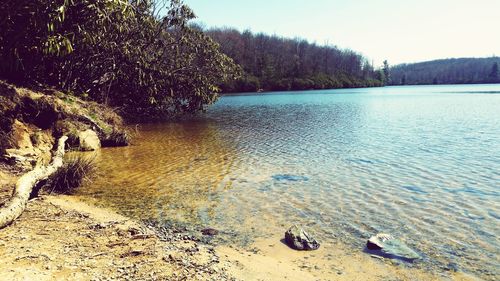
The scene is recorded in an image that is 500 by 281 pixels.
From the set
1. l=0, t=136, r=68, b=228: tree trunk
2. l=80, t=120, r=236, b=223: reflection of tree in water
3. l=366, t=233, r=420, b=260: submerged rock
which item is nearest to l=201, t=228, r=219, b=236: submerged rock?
l=80, t=120, r=236, b=223: reflection of tree in water

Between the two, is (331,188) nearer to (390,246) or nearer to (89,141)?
(390,246)

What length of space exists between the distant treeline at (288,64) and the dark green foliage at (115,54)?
67601 mm

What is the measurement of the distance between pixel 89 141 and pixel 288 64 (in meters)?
113

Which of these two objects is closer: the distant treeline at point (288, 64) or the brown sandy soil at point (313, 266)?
the brown sandy soil at point (313, 266)

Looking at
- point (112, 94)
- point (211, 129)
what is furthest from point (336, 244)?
point (112, 94)

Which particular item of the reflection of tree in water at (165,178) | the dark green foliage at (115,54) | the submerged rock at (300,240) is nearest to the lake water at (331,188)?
the reflection of tree in water at (165,178)

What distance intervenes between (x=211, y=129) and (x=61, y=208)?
55.0 feet

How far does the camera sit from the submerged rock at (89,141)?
52.0 feet

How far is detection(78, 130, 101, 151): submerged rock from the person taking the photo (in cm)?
1584

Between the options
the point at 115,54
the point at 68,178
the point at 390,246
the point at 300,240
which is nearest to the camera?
the point at 390,246

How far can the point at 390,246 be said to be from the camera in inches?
254

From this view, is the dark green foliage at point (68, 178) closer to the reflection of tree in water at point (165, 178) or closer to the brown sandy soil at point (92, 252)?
the reflection of tree in water at point (165, 178)

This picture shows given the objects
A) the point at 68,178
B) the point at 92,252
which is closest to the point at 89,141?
the point at 68,178

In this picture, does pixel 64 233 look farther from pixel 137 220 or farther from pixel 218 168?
pixel 218 168
